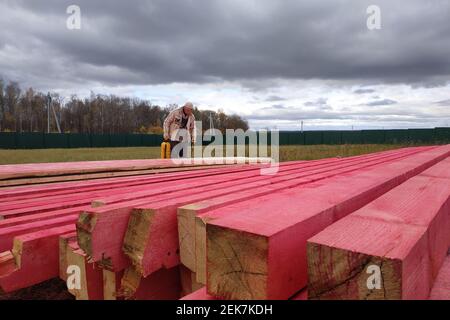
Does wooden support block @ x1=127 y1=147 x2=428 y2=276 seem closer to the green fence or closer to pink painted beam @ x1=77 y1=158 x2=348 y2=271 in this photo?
pink painted beam @ x1=77 y1=158 x2=348 y2=271

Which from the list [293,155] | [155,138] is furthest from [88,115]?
[293,155]

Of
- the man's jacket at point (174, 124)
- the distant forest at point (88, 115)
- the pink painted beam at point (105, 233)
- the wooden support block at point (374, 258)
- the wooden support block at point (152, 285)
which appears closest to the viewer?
the wooden support block at point (374, 258)

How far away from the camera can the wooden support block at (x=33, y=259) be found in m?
1.65

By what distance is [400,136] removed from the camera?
152ft

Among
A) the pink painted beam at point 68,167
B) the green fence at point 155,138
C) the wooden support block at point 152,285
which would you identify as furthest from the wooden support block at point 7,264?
the green fence at point 155,138

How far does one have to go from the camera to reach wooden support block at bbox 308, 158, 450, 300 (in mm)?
906

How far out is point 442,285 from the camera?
4.22 ft

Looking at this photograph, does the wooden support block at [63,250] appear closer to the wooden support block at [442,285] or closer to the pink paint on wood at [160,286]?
the pink paint on wood at [160,286]

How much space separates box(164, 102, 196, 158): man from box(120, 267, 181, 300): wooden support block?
226 inches

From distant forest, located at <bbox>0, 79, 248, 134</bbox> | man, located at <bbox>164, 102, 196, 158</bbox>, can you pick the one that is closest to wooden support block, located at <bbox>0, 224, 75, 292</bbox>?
man, located at <bbox>164, 102, 196, 158</bbox>
